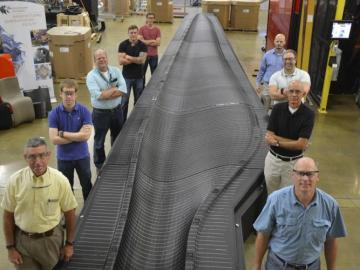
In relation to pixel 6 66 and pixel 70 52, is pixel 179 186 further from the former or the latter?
pixel 70 52

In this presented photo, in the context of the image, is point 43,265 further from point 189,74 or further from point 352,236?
point 189,74

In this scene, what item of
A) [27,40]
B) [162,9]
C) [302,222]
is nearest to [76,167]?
[302,222]

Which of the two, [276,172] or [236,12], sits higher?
[236,12]

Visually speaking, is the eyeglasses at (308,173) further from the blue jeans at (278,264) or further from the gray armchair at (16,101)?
the gray armchair at (16,101)

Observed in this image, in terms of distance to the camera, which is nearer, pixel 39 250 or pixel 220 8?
pixel 39 250

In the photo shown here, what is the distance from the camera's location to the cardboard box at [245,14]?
49.9ft

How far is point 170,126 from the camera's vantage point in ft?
15.9

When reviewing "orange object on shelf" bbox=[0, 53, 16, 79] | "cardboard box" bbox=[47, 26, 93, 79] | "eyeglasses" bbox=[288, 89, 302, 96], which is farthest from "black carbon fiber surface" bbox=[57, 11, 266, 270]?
"cardboard box" bbox=[47, 26, 93, 79]

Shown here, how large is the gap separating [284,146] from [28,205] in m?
2.06

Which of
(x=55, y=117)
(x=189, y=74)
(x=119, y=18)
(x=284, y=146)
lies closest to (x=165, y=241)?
(x=284, y=146)

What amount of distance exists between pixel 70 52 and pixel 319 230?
23.7ft

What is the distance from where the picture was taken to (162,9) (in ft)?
52.0

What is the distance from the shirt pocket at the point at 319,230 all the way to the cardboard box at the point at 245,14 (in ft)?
45.4

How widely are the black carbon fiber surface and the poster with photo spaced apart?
257 centimetres
